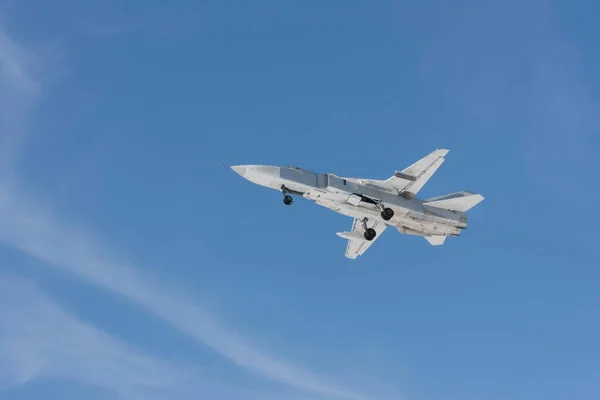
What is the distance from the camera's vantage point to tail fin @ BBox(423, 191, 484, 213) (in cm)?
7769

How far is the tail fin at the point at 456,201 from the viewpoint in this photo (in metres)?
77.7

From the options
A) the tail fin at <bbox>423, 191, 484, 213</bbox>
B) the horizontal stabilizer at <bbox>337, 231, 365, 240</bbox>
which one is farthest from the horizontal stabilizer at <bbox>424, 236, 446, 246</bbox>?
the horizontal stabilizer at <bbox>337, 231, 365, 240</bbox>

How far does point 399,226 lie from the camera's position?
7856 cm

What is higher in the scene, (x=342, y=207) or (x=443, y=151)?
(x=443, y=151)

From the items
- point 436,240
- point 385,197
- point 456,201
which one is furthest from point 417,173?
point 436,240

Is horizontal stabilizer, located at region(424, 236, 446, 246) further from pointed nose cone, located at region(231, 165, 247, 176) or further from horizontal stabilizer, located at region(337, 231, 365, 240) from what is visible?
pointed nose cone, located at region(231, 165, 247, 176)

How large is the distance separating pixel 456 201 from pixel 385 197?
7.58 meters

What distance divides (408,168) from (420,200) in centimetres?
403

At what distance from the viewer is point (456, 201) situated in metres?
77.9

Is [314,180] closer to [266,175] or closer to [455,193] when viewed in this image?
[266,175]

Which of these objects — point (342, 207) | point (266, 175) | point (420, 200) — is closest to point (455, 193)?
point (420, 200)

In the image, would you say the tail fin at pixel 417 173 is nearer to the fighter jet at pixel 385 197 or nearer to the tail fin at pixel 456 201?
the fighter jet at pixel 385 197

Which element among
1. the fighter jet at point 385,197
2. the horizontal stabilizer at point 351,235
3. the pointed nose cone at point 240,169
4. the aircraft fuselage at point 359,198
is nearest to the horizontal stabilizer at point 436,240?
the fighter jet at point 385,197

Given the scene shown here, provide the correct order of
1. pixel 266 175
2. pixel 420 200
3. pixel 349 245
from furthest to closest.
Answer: pixel 349 245 < pixel 420 200 < pixel 266 175
